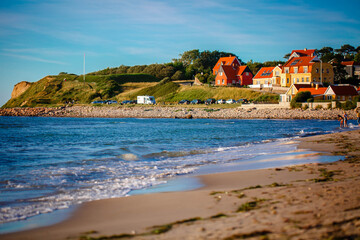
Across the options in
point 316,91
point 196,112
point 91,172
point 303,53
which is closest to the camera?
point 91,172

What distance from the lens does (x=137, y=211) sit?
7.32 metres

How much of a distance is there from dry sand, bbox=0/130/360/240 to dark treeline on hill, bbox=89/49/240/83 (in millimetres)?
97885

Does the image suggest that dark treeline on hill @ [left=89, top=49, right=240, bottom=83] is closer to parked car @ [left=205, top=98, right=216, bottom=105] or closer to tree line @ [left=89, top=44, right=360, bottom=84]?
tree line @ [left=89, top=44, right=360, bottom=84]

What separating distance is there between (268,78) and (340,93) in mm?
25517

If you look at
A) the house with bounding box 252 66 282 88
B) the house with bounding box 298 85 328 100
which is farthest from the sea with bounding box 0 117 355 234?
the house with bounding box 252 66 282 88

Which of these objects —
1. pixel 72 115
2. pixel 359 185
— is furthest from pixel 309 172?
pixel 72 115

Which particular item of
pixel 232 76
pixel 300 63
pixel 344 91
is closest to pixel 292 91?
pixel 344 91

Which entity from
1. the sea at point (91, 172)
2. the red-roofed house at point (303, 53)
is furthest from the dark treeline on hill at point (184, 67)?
the sea at point (91, 172)

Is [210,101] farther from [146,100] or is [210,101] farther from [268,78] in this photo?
[268,78]

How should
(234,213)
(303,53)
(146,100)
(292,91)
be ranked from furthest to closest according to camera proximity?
(303,53) < (146,100) < (292,91) < (234,213)

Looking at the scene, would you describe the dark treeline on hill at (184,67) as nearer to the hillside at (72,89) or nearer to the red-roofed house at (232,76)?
the hillside at (72,89)

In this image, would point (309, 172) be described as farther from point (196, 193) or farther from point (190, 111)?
point (190, 111)

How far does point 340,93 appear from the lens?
186 feet

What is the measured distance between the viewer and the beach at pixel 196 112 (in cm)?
5053
